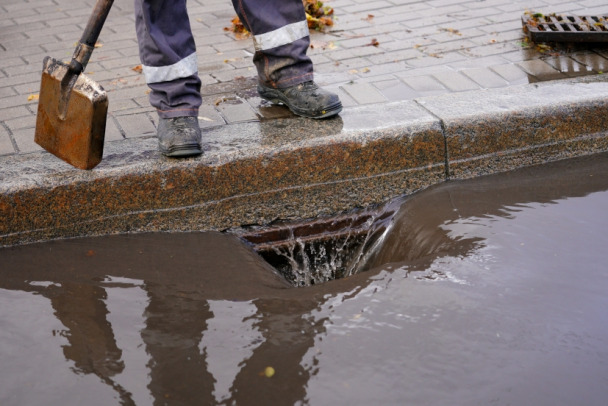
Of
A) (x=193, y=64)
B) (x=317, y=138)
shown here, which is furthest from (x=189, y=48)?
(x=317, y=138)

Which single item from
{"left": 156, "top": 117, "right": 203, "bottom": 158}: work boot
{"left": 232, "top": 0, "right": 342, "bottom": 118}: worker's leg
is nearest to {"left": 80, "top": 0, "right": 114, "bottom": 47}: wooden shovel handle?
{"left": 156, "top": 117, "right": 203, "bottom": 158}: work boot

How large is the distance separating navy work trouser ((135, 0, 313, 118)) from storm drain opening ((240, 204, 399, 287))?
25.3 inches

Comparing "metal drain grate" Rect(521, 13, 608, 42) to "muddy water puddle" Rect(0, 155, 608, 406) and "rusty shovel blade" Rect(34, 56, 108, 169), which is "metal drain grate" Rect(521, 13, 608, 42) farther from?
"rusty shovel blade" Rect(34, 56, 108, 169)

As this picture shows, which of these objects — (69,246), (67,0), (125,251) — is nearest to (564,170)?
(125,251)

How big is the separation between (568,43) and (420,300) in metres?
2.30

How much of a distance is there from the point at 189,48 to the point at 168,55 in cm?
13

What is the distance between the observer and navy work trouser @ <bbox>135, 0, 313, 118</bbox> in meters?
3.01

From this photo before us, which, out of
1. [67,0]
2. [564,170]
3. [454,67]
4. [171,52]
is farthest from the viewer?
[67,0]

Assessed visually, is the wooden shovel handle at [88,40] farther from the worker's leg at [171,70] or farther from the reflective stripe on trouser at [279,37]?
the reflective stripe on trouser at [279,37]

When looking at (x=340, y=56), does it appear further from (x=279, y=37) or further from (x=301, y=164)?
(x=301, y=164)

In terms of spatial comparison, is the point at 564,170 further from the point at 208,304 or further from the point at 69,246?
the point at 69,246

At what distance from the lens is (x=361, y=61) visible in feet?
13.3

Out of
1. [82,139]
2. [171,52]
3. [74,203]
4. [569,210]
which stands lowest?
[569,210]

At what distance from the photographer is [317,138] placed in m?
3.06
